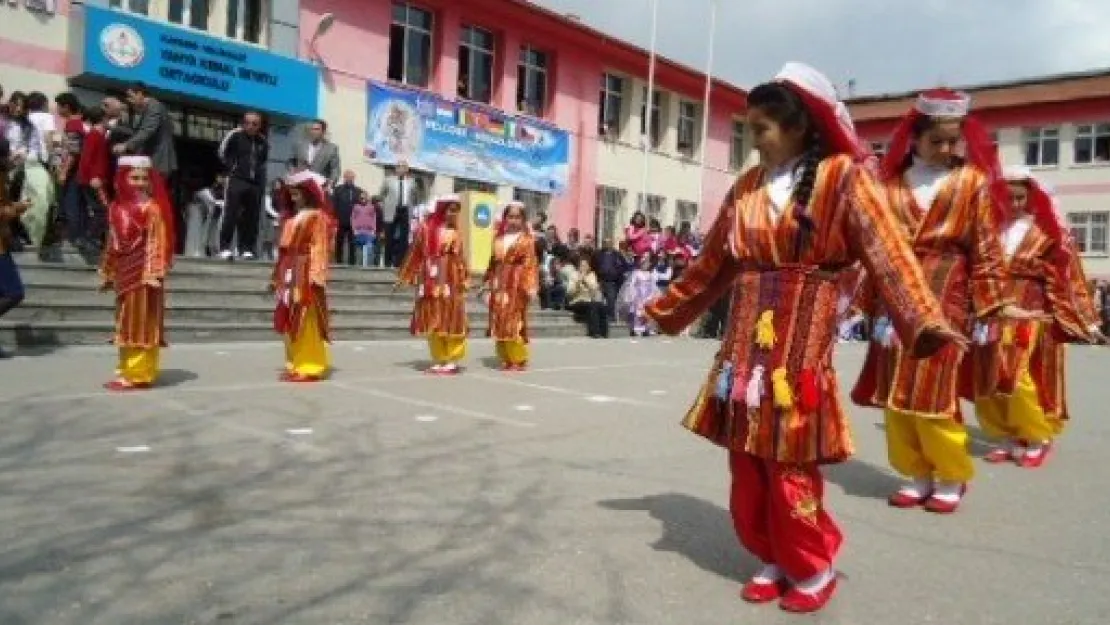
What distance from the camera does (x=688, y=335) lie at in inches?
756

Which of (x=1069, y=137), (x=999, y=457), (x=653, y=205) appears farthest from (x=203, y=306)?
(x=1069, y=137)

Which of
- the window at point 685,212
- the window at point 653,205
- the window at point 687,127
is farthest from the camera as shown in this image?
the window at point 687,127

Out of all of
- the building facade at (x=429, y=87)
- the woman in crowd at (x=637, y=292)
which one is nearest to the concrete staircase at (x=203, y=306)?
the woman in crowd at (x=637, y=292)

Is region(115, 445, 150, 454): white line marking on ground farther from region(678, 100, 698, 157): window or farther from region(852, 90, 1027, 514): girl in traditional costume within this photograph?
region(678, 100, 698, 157): window

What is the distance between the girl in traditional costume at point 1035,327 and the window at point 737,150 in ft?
79.8

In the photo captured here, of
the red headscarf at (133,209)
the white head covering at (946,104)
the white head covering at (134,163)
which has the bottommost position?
the red headscarf at (133,209)

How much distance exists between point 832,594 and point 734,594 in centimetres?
36

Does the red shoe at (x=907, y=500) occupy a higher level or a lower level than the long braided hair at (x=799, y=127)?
lower

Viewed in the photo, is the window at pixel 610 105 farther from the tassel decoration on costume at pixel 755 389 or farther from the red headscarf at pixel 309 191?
the tassel decoration on costume at pixel 755 389

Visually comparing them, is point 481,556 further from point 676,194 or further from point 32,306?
point 676,194

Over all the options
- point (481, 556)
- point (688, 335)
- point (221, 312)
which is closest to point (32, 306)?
point (221, 312)

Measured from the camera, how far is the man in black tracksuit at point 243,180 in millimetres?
13047

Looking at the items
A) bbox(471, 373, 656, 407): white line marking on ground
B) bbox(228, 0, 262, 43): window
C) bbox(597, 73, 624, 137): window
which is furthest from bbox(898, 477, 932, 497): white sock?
bbox(597, 73, 624, 137): window

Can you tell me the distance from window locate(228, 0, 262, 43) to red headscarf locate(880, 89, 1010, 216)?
14689 mm
